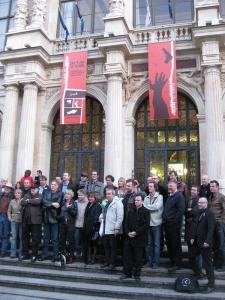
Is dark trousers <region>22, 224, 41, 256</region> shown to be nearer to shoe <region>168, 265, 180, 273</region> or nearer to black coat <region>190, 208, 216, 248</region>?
shoe <region>168, 265, 180, 273</region>

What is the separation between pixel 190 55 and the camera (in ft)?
42.9

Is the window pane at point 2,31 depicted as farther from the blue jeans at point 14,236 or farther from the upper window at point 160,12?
the blue jeans at point 14,236

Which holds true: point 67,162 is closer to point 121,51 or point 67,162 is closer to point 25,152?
point 25,152

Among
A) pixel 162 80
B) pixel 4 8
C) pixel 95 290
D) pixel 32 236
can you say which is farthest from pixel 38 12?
pixel 95 290

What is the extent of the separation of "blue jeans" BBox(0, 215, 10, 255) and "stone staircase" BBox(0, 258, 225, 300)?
35.3 inches

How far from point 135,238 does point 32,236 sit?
9.18ft

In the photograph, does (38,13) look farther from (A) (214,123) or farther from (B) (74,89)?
(A) (214,123)

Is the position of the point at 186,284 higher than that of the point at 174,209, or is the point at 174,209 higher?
the point at 174,209

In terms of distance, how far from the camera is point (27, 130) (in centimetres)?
1346

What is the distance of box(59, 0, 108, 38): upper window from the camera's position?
15406 millimetres

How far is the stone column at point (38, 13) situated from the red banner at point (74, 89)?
2.34m

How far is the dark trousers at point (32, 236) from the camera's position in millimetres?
7922

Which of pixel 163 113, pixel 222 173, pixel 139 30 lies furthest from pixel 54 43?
pixel 222 173

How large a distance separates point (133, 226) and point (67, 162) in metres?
8.41
